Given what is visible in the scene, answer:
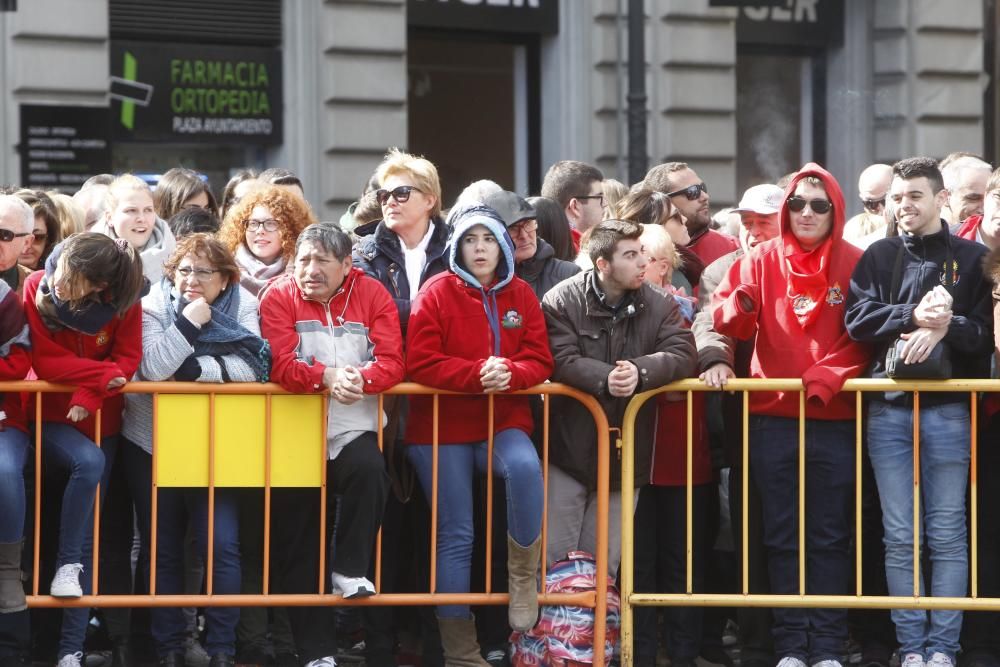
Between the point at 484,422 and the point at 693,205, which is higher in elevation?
the point at 693,205

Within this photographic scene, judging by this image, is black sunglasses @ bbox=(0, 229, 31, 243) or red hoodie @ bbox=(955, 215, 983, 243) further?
red hoodie @ bbox=(955, 215, 983, 243)

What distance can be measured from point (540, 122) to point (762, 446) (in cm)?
911

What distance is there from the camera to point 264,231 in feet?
24.3

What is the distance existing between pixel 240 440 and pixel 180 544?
0.59 m

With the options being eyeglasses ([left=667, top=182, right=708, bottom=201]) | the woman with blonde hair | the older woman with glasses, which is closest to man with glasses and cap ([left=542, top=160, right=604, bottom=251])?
eyeglasses ([left=667, top=182, right=708, bottom=201])

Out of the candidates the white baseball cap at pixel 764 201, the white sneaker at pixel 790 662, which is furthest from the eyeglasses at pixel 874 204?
the white sneaker at pixel 790 662

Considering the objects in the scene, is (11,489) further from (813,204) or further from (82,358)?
(813,204)

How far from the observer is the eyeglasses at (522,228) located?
7.37m

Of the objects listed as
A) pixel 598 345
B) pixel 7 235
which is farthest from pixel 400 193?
pixel 7 235

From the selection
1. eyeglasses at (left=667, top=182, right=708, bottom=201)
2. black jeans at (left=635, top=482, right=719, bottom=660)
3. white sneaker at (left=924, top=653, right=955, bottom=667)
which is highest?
eyeglasses at (left=667, top=182, right=708, bottom=201)

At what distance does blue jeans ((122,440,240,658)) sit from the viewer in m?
6.71

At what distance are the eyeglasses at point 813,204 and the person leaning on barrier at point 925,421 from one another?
250mm

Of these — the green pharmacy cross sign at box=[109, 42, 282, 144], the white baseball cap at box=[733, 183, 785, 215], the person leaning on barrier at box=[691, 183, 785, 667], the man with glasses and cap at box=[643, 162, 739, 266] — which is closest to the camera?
the person leaning on barrier at box=[691, 183, 785, 667]

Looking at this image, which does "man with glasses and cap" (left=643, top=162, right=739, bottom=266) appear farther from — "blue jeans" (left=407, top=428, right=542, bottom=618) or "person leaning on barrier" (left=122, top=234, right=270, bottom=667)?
"person leaning on barrier" (left=122, top=234, right=270, bottom=667)
